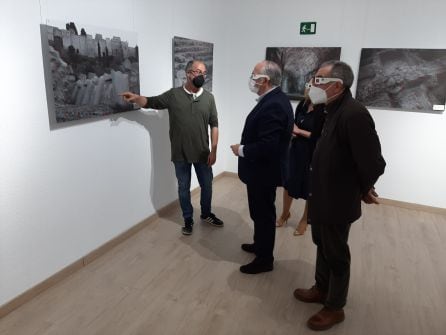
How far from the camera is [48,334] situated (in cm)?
186

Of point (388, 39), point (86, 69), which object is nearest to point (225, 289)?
point (86, 69)

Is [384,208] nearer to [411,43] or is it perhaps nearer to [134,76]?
[411,43]

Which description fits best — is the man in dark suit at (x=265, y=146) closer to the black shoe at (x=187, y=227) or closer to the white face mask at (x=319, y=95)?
the white face mask at (x=319, y=95)

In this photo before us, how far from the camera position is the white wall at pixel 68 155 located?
1.85 meters

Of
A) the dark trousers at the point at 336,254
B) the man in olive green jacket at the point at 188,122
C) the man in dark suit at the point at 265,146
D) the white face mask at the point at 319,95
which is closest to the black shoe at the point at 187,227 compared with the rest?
the man in olive green jacket at the point at 188,122

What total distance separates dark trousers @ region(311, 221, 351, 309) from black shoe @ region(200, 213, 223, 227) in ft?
4.75

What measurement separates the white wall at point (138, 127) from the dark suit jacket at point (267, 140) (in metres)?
1.12

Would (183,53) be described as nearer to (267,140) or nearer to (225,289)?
(267,140)

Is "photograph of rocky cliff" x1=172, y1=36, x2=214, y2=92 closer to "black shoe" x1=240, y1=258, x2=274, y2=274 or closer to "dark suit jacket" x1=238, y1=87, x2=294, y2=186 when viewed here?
"dark suit jacket" x1=238, y1=87, x2=294, y2=186

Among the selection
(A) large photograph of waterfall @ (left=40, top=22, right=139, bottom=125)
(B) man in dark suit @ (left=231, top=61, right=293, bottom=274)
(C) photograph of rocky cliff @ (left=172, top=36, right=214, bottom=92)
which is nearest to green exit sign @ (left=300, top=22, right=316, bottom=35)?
(C) photograph of rocky cliff @ (left=172, top=36, right=214, bottom=92)

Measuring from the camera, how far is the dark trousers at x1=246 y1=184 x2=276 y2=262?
2.27m

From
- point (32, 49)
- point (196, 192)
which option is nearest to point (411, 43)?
point (196, 192)

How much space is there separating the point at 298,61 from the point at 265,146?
2.33 meters

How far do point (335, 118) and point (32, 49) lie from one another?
5.60 ft
